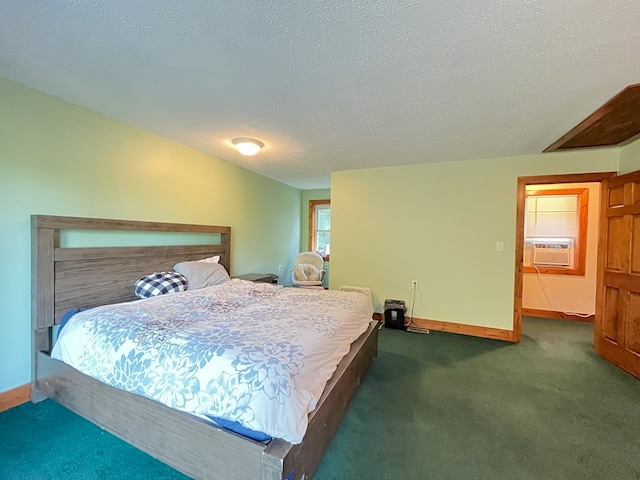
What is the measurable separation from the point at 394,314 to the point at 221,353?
117 inches

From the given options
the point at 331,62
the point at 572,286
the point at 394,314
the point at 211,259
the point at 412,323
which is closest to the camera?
the point at 331,62

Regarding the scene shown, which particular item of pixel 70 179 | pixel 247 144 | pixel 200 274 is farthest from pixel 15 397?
pixel 247 144

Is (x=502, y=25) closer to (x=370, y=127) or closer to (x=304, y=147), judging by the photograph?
(x=370, y=127)

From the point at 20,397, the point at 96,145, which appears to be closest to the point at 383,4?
the point at 96,145

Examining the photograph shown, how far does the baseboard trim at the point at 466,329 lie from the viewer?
3527 mm

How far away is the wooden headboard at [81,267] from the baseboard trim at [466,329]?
3365 millimetres

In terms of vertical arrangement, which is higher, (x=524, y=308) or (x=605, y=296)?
(x=605, y=296)

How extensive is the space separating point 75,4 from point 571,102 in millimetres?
3165

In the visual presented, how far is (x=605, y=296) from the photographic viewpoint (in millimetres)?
3037

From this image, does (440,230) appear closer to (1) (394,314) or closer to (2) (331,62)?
(1) (394,314)

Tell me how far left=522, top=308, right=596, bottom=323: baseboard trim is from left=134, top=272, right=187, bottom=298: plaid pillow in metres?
5.37

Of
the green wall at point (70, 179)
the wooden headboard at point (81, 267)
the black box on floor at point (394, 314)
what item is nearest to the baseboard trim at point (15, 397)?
the green wall at point (70, 179)

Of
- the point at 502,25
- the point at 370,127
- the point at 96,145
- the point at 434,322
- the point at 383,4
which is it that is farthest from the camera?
the point at 434,322

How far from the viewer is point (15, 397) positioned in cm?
202
